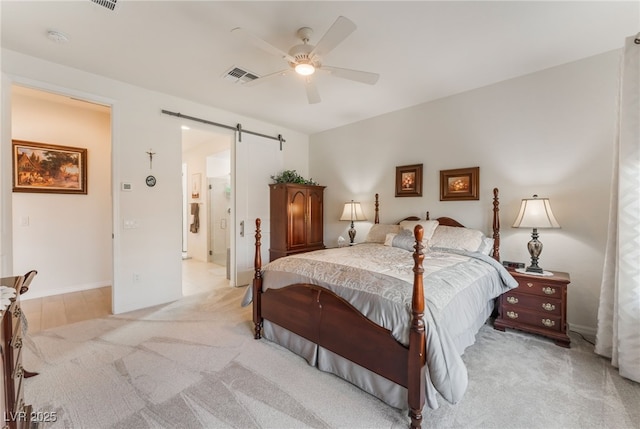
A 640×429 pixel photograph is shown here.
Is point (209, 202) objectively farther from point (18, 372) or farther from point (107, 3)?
point (18, 372)

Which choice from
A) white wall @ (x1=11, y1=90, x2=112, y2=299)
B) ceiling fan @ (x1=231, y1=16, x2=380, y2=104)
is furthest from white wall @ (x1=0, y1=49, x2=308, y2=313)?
ceiling fan @ (x1=231, y1=16, x2=380, y2=104)

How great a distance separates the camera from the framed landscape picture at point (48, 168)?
3.86 m

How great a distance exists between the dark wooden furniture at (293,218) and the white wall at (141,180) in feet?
5.04

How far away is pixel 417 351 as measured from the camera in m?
1.58

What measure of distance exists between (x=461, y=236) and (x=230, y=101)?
3594mm

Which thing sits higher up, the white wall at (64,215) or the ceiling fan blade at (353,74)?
the ceiling fan blade at (353,74)

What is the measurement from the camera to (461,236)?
3197 millimetres

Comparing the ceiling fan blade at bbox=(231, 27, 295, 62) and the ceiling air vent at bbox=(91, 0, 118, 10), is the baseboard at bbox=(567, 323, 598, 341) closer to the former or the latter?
the ceiling fan blade at bbox=(231, 27, 295, 62)

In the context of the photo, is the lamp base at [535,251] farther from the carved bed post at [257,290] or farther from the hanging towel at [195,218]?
the hanging towel at [195,218]

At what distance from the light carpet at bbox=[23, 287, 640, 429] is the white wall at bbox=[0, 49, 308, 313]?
832 millimetres

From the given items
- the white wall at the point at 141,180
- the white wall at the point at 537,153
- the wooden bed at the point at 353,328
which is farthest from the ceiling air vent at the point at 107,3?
the white wall at the point at 537,153

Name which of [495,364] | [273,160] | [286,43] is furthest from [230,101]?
[495,364]

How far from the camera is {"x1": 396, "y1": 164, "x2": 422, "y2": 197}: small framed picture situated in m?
4.02

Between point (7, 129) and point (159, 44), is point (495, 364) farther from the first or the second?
point (7, 129)
